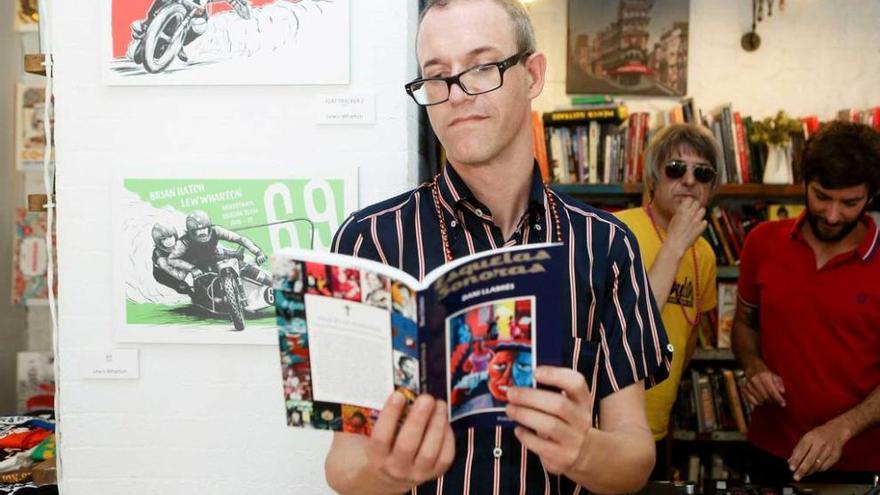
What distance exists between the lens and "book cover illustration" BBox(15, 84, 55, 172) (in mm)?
3354

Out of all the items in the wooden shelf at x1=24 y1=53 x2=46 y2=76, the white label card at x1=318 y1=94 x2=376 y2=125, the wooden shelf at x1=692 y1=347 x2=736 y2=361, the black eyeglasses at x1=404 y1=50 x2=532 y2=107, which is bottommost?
the wooden shelf at x1=692 y1=347 x2=736 y2=361

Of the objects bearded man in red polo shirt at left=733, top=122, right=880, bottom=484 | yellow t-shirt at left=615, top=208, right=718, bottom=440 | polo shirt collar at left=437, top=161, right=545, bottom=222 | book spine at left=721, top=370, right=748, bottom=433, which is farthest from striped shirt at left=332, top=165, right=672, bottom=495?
book spine at left=721, top=370, right=748, bottom=433

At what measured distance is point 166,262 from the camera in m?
1.92

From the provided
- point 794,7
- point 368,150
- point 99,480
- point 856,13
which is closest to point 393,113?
point 368,150

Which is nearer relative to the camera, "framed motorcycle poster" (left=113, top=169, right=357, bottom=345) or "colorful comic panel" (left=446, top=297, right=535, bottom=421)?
"colorful comic panel" (left=446, top=297, right=535, bottom=421)

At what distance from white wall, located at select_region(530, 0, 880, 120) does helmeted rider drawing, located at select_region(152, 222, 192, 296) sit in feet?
8.03

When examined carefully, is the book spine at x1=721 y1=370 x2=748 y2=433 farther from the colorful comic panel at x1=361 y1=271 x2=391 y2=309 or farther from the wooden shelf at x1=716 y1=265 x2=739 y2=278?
the colorful comic panel at x1=361 y1=271 x2=391 y2=309

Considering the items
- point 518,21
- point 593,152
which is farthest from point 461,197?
point 593,152

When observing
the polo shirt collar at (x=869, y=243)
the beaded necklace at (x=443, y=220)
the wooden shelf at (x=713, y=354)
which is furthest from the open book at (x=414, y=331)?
the wooden shelf at (x=713, y=354)

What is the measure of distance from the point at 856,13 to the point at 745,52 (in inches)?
24.9

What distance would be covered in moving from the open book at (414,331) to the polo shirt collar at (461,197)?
37 cm

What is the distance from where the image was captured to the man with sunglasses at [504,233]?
1.17m

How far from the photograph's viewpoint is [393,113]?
1882mm

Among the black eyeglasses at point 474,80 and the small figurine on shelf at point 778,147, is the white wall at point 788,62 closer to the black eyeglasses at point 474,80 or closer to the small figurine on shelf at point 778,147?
the small figurine on shelf at point 778,147
